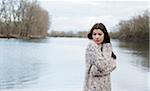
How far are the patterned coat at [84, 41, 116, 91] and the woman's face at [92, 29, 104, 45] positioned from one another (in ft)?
0.06

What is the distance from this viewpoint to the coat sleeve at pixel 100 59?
1.18 m

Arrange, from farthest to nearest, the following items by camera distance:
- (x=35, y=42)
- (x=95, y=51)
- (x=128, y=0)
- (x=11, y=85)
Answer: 1. (x=35, y=42)
2. (x=128, y=0)
3. (x=11, y=85)
4. (x=95, y=51)

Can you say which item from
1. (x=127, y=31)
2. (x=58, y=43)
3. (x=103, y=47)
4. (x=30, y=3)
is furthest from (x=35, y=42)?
(x=103, y=47)

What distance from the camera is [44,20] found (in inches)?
410

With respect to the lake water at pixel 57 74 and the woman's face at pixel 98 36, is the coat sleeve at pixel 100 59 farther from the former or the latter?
the lake water at pixel 57 74

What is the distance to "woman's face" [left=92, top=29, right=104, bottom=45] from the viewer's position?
4.06 ft

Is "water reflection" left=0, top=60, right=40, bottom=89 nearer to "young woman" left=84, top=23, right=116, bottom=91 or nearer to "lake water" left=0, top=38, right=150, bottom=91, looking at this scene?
"lake water" left=0, top=38, right=150, bottom=91

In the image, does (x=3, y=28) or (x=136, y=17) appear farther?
(x=136, y=17)

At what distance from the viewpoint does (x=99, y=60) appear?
118cm

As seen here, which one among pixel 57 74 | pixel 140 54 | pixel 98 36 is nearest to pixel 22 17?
pixel 140 54

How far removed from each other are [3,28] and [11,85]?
6698 millimetres

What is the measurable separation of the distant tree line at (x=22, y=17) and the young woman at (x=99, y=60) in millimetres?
8380

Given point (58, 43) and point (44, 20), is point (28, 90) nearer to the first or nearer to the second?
point (44, 20)

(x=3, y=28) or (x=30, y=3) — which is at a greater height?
(x=30, y=3)
